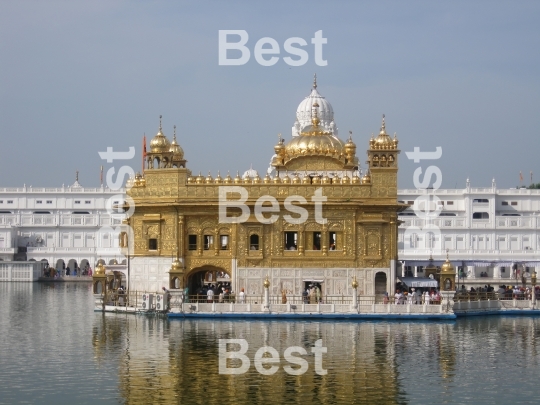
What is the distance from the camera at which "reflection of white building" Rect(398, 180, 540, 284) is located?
7688 cm

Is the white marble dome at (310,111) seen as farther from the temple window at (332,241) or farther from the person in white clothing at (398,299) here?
the person in white clothing at (398,299)

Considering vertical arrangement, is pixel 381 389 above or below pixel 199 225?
below

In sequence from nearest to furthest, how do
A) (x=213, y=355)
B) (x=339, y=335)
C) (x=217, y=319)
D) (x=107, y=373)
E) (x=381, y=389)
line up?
(x=381, y=389) → (x=107, y=373) → (x=213, y=355) → (x=339, y=335) → (x=217, y=319)

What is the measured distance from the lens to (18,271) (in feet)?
242

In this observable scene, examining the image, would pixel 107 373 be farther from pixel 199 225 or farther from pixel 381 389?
pixel 199 225

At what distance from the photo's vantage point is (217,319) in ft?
123

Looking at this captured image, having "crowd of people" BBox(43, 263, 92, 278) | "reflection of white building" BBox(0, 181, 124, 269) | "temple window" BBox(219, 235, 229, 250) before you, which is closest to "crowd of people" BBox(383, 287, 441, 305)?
"temple window" BBox(219, 235, 229, 250)

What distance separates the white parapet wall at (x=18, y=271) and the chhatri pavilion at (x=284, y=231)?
3360 cm

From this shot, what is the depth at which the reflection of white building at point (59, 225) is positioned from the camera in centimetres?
8412

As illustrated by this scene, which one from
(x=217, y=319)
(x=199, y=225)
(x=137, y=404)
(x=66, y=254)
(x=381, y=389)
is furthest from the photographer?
(x=66, y=254)

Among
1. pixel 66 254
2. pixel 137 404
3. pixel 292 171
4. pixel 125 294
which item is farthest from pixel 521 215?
pixel 137 404

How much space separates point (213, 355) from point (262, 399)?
6.01m

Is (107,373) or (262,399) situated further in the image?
(107,373)

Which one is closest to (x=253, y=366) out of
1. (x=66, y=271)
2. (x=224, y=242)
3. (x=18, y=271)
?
(x=224, y=242)
